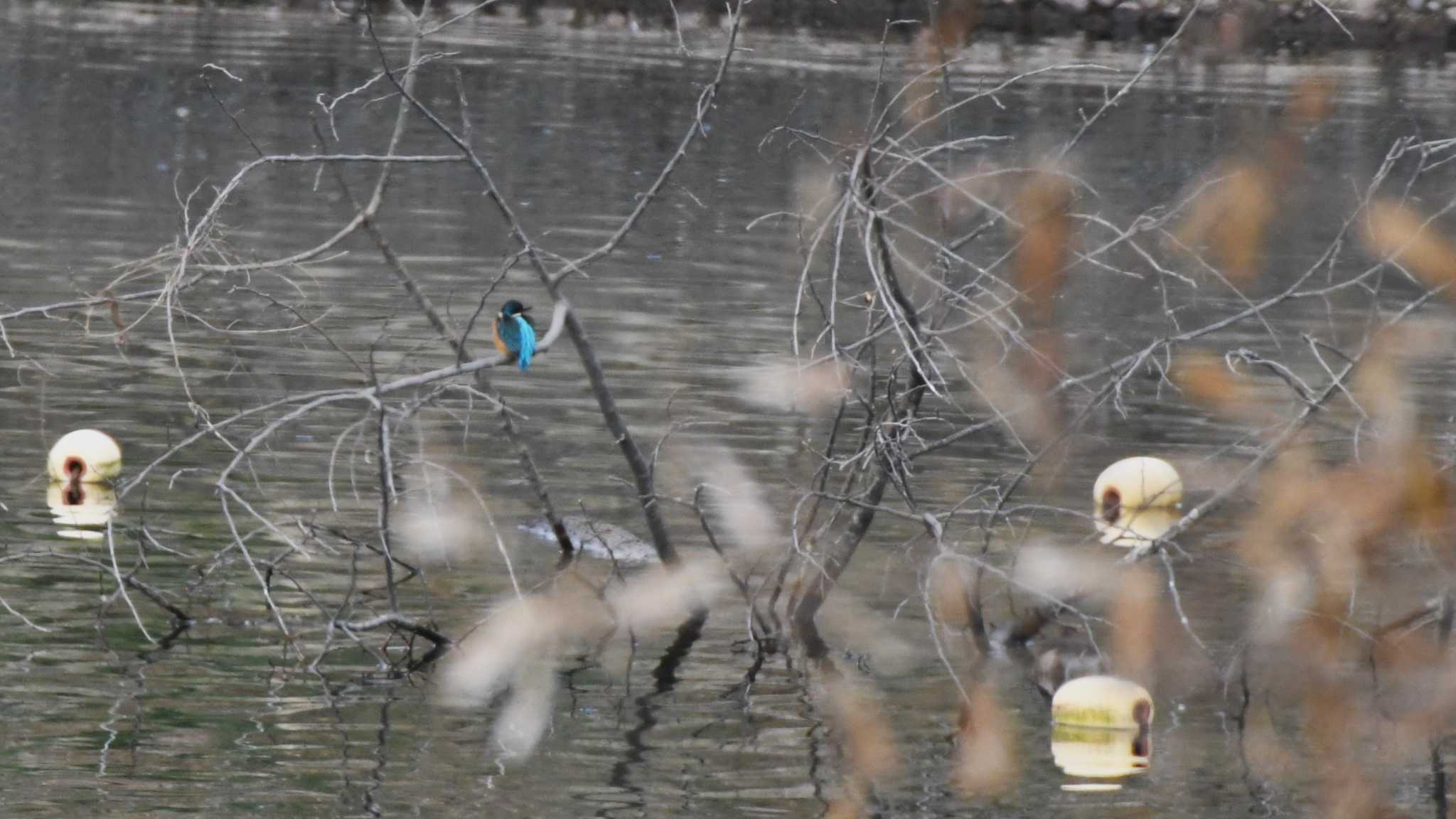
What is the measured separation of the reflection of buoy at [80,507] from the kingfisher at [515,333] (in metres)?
2.12

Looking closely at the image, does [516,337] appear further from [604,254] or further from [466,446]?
[466,446]

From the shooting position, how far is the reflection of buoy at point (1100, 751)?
291 inches

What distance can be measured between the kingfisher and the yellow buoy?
8.67 ft

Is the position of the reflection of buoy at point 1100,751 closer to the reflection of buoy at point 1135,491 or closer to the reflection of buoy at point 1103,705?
the reflection of buoy at point 1103,705

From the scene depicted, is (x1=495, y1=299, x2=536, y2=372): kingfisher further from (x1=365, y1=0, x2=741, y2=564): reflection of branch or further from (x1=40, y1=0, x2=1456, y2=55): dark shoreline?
(x1=40, y1=0, x2=1456, y2=55): dark shoreline

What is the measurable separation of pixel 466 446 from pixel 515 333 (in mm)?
3005

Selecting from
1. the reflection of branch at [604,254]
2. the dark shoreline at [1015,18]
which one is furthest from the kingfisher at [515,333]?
the dark shoreline at [1015,18]

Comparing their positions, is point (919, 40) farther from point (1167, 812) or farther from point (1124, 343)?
point (1124, 343)

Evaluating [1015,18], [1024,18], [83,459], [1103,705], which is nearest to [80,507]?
[83,459]

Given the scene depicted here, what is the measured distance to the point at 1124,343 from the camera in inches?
597

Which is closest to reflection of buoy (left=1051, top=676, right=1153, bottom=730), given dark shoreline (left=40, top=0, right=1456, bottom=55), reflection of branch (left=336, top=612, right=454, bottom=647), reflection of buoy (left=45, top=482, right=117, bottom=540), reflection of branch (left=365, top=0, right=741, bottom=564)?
reflection of branch (left=365, top=0, right=741, bottom=564)

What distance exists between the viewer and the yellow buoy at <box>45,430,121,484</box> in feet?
33.9

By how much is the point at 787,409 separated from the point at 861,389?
0.77 meters

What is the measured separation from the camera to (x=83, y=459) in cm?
1032
